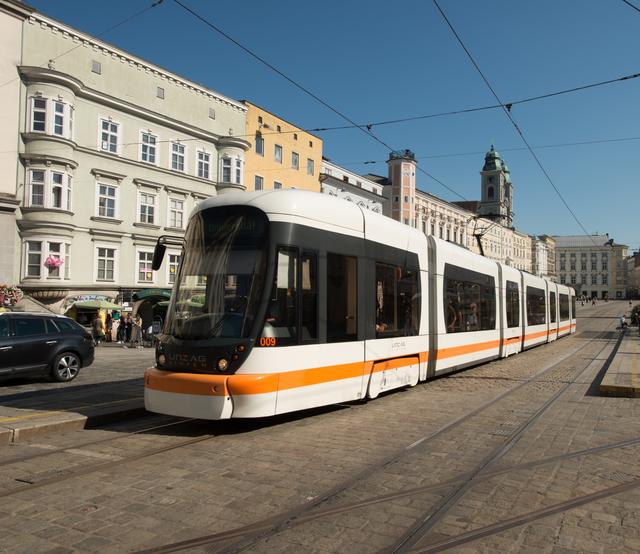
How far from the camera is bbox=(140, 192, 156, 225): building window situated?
3158 cm

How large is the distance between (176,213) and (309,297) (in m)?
27.5

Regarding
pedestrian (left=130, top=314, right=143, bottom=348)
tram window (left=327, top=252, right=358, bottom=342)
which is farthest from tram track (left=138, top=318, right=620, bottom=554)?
pedestrian (left=130, top=314, right=143, bottom=348)

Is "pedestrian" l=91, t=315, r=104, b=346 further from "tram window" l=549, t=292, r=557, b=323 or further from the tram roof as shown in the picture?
"tram window" l=549, t=292, r=557, b=323

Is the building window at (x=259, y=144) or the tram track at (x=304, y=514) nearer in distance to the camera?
the tram track at (x=304, y=514)

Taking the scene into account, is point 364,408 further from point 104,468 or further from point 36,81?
point 36,81

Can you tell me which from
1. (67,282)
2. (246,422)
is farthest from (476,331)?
(67,282)

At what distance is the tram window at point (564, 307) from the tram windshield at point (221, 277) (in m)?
26.5

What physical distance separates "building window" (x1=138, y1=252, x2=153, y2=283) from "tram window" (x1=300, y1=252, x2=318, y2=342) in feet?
83.0

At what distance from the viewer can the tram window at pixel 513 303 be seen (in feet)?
60.1

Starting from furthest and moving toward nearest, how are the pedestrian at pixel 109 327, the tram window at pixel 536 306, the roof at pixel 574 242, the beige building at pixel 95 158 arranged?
the roof at pixel 574 242
the pedestrian at pixel 109 327
the beige building at pixel 95 158
the tram window at pixel 536 306

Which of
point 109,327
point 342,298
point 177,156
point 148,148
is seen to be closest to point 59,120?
point 148,148

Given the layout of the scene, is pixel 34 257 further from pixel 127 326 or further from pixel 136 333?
pixel 136 333

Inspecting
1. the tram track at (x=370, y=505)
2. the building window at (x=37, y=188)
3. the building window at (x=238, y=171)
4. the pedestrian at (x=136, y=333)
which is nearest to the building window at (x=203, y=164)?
the building window at (x=238, y=171)

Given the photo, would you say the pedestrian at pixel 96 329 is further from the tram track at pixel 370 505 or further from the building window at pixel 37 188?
the tram track at pixel 370 505
